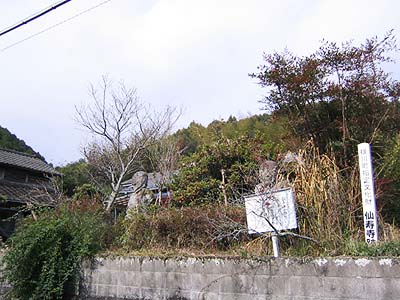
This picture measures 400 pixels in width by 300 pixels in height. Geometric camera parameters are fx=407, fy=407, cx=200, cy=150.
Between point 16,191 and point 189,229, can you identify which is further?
point 16,191

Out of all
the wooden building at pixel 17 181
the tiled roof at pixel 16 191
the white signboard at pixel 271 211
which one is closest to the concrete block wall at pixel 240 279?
the white signboard at pixel 271 211

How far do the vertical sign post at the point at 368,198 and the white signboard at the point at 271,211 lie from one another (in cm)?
79

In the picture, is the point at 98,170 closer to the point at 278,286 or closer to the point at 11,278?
the point at 11,278

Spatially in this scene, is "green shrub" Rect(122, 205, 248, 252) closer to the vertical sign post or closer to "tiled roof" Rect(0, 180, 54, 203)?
the vertical sign post

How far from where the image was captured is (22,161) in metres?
18.9

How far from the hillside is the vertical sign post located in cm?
2261

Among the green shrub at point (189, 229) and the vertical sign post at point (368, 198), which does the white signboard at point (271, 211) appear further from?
the vertical sign post at point (368, 198)

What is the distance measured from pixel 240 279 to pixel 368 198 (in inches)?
67.9

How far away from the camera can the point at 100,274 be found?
5.84 meters

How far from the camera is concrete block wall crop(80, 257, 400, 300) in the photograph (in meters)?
3.98

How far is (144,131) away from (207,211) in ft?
28.0

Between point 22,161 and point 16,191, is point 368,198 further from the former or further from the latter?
point 22,161

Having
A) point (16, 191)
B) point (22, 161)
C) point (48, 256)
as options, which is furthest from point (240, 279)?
point (22, 161)

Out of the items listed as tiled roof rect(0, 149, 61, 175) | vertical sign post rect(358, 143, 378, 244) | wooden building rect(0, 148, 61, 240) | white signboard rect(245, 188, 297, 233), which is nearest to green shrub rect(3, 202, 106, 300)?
white signboard rect(245, 188, 297, 233)
